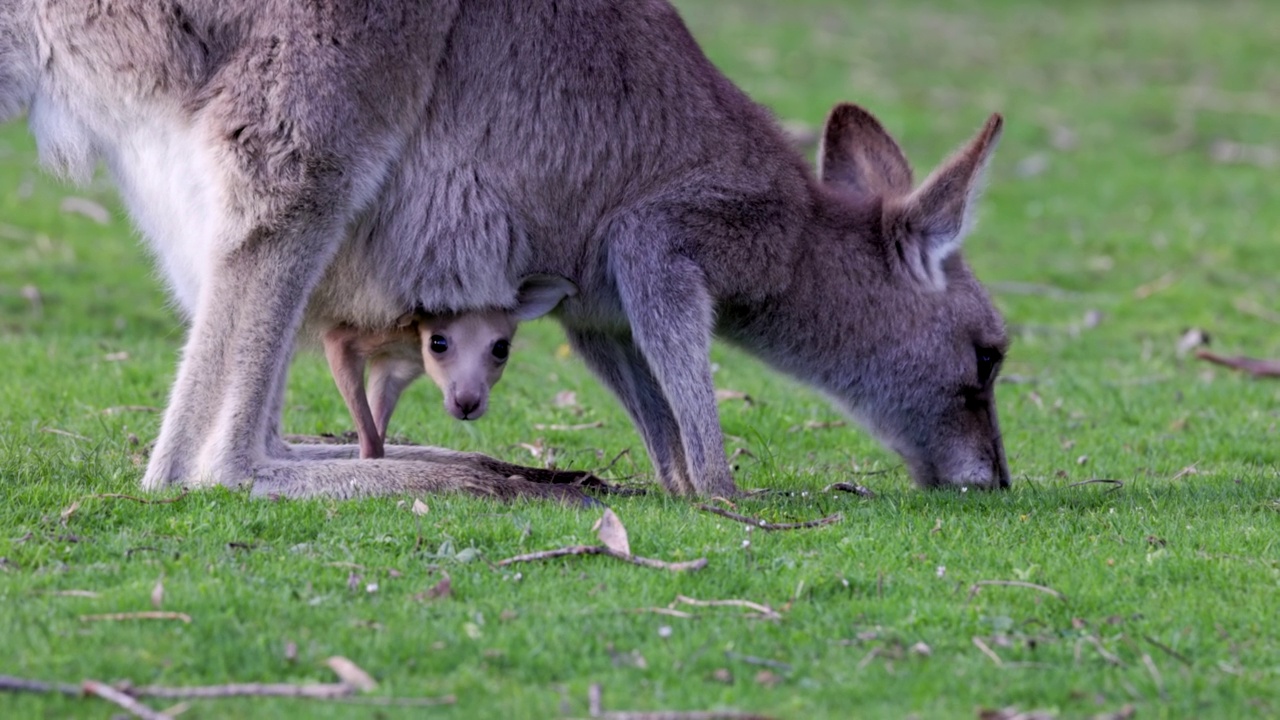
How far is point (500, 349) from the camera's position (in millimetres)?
6586

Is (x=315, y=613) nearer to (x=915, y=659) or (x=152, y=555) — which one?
(x=152, y=555)

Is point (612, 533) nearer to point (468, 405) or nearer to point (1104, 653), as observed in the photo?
point (468, 405)

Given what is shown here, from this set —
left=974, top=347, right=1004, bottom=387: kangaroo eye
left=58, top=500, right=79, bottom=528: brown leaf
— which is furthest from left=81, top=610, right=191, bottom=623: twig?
left=974, top=347, right=1004, bottom=387: kangaroo eye

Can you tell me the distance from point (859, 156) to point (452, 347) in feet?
6.94

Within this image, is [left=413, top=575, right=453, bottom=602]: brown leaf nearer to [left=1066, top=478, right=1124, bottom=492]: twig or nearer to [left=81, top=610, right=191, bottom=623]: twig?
[left=81, top=610, right=191, bottom=623]: twig

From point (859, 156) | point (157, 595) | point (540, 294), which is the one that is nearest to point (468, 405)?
point (540, 294)

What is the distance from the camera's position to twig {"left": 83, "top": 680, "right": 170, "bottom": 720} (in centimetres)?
383

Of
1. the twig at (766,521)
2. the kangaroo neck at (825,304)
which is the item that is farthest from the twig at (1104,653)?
the kangaroo neck at (825,304)

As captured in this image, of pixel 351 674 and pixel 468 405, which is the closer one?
pixel 351 674

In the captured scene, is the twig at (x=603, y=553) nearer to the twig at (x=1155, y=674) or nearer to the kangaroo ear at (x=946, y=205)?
the twig at (x=1155, y=674)

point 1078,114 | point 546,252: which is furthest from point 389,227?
point 1078,114

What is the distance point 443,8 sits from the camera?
19.5 feet

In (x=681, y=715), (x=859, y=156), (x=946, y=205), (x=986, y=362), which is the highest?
(x=859, y=156)

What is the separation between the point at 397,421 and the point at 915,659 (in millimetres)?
4045
